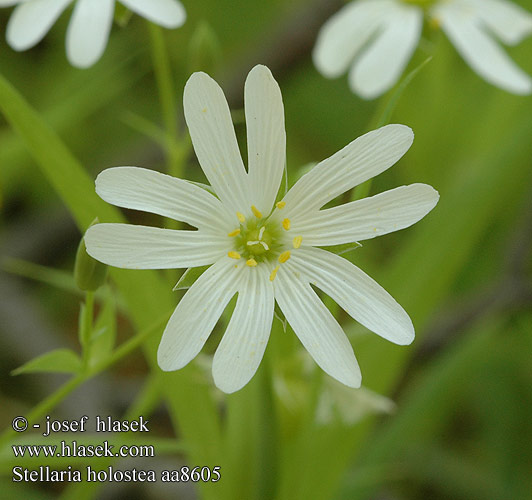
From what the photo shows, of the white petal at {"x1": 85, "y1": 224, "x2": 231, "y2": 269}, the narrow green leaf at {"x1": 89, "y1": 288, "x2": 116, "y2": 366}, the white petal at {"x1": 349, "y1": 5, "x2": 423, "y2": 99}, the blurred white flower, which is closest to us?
the white petal at {"x1": 85, "y1": 224, "x2": 231, "y2": 269}

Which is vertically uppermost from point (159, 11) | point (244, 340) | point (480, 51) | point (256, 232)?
point (480, 51)

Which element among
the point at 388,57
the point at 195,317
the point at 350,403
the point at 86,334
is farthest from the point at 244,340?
the point at 388,57

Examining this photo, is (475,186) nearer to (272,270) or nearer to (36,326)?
(272,270)

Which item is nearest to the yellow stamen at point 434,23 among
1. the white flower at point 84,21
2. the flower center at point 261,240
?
the white flower at point 84,21

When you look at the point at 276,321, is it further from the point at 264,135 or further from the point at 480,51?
the point at 480,51

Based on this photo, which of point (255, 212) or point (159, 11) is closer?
point (255, 212)

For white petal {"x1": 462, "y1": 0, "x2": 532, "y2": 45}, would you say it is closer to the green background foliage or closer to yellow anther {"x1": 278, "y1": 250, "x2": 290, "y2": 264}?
the green background foliage

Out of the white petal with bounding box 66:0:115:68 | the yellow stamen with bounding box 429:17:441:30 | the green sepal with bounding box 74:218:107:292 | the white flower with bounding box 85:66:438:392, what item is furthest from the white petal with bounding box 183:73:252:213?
the yellow stamen with bounding box 429:17:441:30

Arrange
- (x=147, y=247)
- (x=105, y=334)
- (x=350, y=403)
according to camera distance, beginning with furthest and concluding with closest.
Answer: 1. (x=350, y=403)
2. (x=105, y=334)
3. (x=147, y=247)
